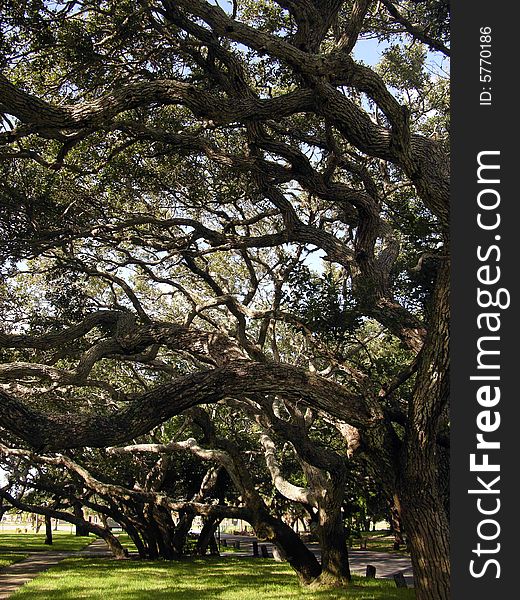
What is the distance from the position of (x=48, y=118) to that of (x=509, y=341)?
175 inches

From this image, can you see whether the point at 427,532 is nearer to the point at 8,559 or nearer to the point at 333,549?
the point at 333,549

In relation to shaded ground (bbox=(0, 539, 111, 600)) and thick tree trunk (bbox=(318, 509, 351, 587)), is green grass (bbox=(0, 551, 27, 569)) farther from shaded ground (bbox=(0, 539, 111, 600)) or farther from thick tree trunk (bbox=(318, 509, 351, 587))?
thick tree trunk (bbox=(318, 509, 351, 587))

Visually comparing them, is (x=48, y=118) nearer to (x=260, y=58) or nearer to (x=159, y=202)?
(x=260, y=58)

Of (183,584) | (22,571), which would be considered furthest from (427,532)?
(22,571)

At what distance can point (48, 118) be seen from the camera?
19.6 feet

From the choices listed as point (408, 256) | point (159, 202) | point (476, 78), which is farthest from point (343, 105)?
point (159, 202)

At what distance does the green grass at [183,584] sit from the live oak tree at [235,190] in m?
4.01

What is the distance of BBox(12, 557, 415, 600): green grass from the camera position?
12391mm

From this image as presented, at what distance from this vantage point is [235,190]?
463 inches

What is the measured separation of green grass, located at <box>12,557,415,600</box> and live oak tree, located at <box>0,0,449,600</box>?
13.2ft

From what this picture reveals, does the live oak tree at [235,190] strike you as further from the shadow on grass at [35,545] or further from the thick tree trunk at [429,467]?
the shadow on grass at [35,545]

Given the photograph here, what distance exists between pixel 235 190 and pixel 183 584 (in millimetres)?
9084

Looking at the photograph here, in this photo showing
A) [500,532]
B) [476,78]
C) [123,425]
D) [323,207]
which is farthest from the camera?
[323,207]

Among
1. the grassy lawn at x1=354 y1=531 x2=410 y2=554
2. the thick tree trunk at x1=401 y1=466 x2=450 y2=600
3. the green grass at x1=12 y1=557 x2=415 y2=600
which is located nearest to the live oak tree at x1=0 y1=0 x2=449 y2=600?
the thick tree trunk at x1=401 y1=466 x2=450 y2=600
